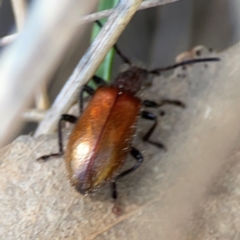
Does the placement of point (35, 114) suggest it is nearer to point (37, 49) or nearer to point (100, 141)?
point (100, 141)

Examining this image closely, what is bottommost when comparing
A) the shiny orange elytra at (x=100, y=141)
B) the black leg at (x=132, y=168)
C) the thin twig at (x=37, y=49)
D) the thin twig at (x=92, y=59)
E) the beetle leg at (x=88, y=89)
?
the black leg at (x=132, y=168)

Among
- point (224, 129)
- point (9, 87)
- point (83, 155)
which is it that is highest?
point (9, 87)

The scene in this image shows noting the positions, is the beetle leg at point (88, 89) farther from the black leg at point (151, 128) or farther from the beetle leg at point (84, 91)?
the black leg at point (151, 128)

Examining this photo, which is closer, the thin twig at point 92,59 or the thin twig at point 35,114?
the thin twig at point 92,59

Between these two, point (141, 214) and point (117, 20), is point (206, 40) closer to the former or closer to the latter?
point (117, 20)

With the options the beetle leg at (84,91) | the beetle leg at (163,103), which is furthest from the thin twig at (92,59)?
the beetle leg at (163,103)

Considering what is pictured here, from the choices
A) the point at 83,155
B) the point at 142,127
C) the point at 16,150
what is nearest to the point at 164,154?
the point at 142,127

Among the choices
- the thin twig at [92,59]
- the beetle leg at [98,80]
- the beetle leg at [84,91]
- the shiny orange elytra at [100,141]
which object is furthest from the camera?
the beetle leg at [98,80]
